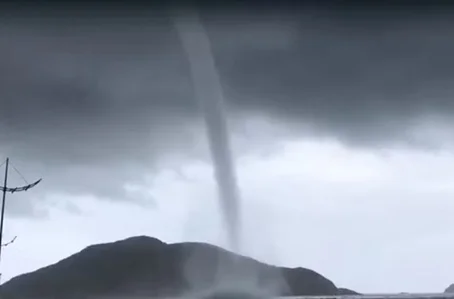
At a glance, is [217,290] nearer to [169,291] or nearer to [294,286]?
[169,291]

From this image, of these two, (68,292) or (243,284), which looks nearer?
(243,284)

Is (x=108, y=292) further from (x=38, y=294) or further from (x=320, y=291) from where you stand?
(x=320, y=291)

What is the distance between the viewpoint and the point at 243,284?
116 metres

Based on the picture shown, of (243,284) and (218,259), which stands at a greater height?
(218,259)

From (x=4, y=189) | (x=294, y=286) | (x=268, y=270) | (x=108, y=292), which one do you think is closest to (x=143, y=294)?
(x=108, y=292)

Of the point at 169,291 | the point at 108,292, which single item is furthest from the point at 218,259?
the point at 108,292

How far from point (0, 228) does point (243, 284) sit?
76.2 m

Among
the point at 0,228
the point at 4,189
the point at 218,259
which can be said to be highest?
the point at 218,259

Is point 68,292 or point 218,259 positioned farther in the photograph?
point 68,292

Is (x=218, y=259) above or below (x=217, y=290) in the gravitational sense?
above

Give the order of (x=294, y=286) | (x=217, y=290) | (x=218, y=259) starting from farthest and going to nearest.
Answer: (x=294, y=286), (x=218, y=259), (x=217, y=290)

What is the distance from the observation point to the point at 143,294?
19925 cm

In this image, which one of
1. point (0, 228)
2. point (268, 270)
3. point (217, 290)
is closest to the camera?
point (0, 228)

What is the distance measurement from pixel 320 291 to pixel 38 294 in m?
84.3
